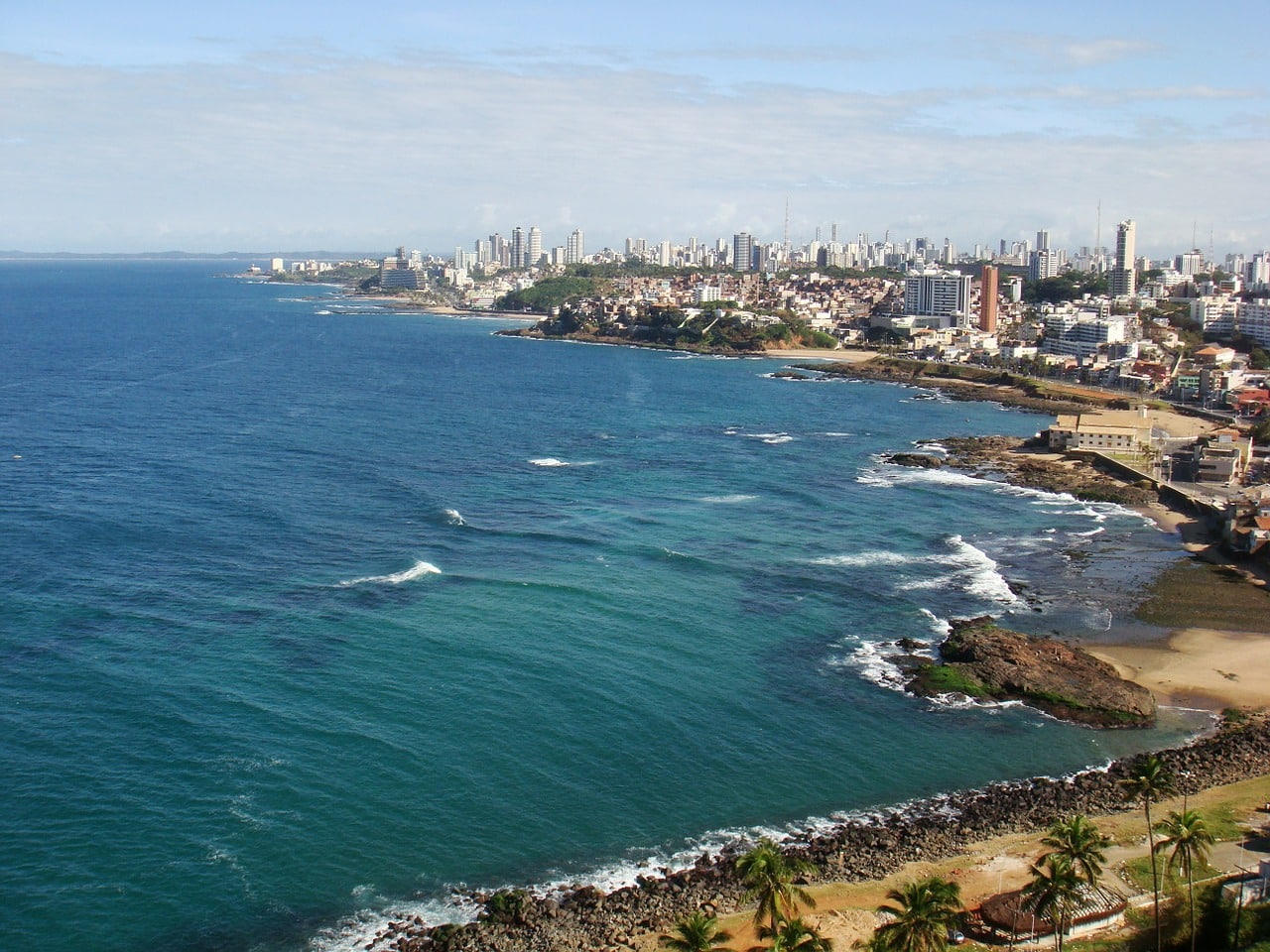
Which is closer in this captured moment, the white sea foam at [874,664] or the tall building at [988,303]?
the white sea foam at [874,664]

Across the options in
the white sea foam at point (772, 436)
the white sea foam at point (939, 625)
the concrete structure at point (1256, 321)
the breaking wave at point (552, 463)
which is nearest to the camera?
the white sea foam at point (939, 625)

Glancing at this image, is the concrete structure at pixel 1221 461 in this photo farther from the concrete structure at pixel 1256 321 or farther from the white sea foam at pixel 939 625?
the concrete structure at pixel 1256 321

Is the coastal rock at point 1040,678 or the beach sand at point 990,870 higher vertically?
the coastal rock at point 1040,678

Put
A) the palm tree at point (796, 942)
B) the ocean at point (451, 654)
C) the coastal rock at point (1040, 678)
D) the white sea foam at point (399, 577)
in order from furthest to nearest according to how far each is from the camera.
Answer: the white sea foam at point (399, 577) → the coastal rock at point (1040, 678) → the ocean at point (451, 654) → the palm tree at point (796, 942)

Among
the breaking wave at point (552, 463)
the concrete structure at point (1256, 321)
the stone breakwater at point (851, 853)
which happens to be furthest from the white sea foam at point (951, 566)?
the concrete structure at point (1256, 321)

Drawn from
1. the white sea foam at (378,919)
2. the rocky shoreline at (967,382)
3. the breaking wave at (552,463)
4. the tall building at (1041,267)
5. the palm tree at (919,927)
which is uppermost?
the tall building at (1041,267)
